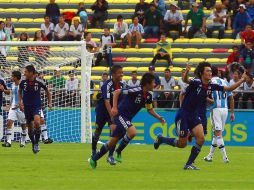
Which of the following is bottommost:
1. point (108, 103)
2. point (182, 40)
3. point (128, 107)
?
point (108, 103)

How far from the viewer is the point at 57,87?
32.7 metres

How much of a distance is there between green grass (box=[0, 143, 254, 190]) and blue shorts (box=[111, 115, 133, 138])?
0.68 metres

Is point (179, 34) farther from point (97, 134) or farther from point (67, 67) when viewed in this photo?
point (97, 134)

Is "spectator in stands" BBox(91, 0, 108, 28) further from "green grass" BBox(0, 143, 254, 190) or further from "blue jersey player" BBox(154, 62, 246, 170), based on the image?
"blue jersey player" BBox(154, 62, 246, 170)

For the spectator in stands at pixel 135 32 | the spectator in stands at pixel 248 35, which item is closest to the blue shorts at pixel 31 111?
the spectator in stands at pixel 248 35

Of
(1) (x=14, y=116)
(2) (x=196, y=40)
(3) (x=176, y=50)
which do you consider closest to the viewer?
(1) (x=14, y=116)

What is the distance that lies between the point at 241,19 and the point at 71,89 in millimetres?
7223

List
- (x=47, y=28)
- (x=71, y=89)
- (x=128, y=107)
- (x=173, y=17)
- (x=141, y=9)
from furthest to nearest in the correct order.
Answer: (x=47, y=28) < (x=141, y=9) < (x=173, y=17) < (x=71, y=89) < (x=128, y=107)

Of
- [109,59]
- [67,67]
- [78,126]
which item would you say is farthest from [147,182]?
[109,59]

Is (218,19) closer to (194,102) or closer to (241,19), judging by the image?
(241,19)

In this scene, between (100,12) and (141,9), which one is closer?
(141,9)

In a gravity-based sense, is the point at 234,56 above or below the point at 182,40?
below

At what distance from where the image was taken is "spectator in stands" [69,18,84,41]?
38.5 m

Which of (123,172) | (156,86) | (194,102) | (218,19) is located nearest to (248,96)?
(156,86)
